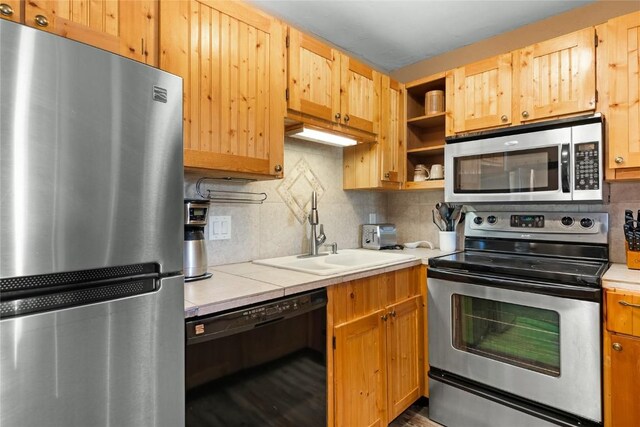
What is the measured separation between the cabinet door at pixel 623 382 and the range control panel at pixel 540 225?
0.70 metres

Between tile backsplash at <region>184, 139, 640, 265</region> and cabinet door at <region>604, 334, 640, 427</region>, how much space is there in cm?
71

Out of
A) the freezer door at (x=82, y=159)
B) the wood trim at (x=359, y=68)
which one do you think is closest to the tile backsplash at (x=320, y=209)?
the wood trim at (x=359, y=68)

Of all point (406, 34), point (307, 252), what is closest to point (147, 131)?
point (307, 252)

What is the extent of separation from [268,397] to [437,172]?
193 cm

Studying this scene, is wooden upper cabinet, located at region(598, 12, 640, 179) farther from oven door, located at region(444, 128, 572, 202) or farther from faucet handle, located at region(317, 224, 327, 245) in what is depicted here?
faucet handle, located at region(317, 224, 327, 245)

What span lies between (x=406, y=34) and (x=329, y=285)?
1883 mm

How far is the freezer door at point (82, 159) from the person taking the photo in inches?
29.2

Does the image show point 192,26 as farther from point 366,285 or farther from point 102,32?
point 366,285

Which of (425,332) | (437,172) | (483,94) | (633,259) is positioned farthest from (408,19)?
(425,332)

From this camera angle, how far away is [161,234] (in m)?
1.00

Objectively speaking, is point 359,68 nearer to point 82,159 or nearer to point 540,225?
point 540,225

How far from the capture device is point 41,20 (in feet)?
3.43

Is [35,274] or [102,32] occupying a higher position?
[102,32]

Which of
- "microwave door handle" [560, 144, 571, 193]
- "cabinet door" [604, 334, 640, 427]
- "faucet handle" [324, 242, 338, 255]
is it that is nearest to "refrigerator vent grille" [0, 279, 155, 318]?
"faucet handle" [324, 242, 338, 255]
